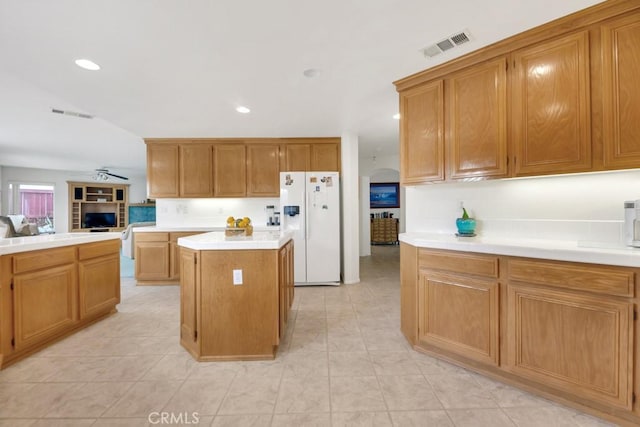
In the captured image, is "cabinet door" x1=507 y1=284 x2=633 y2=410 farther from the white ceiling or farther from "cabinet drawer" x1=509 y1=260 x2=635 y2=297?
the white ceiling

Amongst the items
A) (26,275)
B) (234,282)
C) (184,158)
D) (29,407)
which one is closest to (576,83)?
(234,282)

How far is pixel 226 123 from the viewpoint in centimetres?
375

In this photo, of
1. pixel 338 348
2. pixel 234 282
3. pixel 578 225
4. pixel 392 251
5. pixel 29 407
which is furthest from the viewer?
pixel 392 251

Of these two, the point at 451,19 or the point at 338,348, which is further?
the point at 338,348

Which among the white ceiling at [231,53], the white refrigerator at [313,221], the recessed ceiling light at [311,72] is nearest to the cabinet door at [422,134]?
the white ceiling at [231,53]

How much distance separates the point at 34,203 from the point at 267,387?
10330mm

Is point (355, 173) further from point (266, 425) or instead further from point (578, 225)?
point (266, 425)

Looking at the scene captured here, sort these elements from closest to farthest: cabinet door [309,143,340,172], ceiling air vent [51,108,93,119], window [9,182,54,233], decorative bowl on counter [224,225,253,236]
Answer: decorative bowl on counter [224,225,253,236] < ceiling air vent [51,108,93,119] < cabinet door [309,143,340,172] < window [9,182,54,233]

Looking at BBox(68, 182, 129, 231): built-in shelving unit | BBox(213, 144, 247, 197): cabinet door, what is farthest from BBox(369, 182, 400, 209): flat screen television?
BBox(68, 182, 129, 231): built-in shelving unit

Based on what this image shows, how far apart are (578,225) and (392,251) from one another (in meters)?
5.43

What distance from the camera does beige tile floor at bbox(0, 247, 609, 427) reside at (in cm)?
150

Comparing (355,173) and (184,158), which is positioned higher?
(184,158)

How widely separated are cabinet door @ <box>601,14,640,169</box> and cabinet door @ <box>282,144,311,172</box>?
3400 millimetres

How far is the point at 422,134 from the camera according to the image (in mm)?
2385
